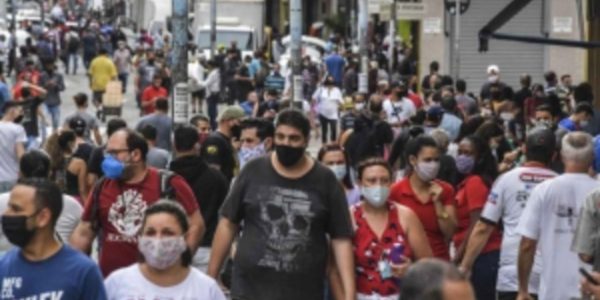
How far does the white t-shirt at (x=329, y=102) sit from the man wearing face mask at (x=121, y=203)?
2190cm

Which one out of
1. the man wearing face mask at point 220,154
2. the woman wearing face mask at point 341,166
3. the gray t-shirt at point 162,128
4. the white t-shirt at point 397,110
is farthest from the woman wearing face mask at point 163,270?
the white t-shirt at point 397,110

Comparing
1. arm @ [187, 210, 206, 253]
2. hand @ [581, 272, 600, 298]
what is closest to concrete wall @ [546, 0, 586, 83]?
arm @ [187, 210, 206, 253]

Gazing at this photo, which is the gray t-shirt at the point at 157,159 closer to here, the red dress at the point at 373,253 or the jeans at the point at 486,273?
the jeans at the point at 486,273

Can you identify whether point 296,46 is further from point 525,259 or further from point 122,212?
point 122,212

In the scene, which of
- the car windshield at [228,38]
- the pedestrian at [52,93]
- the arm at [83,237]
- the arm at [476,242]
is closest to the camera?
the arm at [83,237]

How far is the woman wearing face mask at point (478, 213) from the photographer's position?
11719mm

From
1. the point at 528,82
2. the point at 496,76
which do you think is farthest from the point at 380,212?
the point at 496,76

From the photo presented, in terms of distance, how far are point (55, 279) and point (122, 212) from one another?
2519mm

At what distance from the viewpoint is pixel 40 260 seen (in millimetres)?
7527

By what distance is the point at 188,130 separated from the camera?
41.6 ft

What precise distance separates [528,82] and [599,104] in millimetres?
2403

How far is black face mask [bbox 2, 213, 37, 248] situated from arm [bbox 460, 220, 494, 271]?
164 inches

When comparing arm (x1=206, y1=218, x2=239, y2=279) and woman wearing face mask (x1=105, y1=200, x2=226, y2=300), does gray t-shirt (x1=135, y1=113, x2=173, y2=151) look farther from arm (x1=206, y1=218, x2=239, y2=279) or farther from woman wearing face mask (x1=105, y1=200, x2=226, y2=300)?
woman wearing face mask (x1=105, y1=200, x2=226, y2=300)

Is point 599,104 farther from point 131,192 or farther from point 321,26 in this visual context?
point 321,26
